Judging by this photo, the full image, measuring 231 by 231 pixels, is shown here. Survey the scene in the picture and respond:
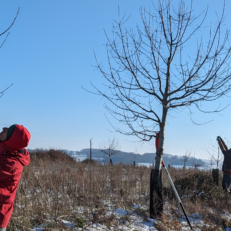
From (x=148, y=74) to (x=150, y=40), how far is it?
0.78 m

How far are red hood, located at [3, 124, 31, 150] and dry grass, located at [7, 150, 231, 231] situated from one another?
178 cm

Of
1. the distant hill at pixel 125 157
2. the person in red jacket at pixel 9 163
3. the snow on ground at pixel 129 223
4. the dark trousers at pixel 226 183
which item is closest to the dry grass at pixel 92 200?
the snow on ground at pixel 129 223

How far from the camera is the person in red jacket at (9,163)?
3.38 meters

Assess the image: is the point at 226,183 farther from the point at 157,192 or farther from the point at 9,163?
the point at 9,163

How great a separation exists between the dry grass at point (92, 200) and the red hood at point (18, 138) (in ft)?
5.83

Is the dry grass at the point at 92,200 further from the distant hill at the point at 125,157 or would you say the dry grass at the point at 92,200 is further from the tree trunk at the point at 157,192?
the distant hill at the point at 125,157

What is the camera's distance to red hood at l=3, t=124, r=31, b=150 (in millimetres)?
3369

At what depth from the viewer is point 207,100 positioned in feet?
20.3

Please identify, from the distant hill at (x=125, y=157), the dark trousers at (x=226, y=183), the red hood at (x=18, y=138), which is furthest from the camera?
the distant hill at (x=125, y=157)

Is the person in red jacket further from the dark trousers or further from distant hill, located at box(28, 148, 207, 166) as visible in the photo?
the dark trousers

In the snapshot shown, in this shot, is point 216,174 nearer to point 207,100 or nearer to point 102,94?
point 207,100

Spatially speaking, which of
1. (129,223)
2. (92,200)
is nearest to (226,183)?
(129,223)

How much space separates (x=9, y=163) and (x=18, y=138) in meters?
0.40

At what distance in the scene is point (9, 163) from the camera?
3.53 metres
